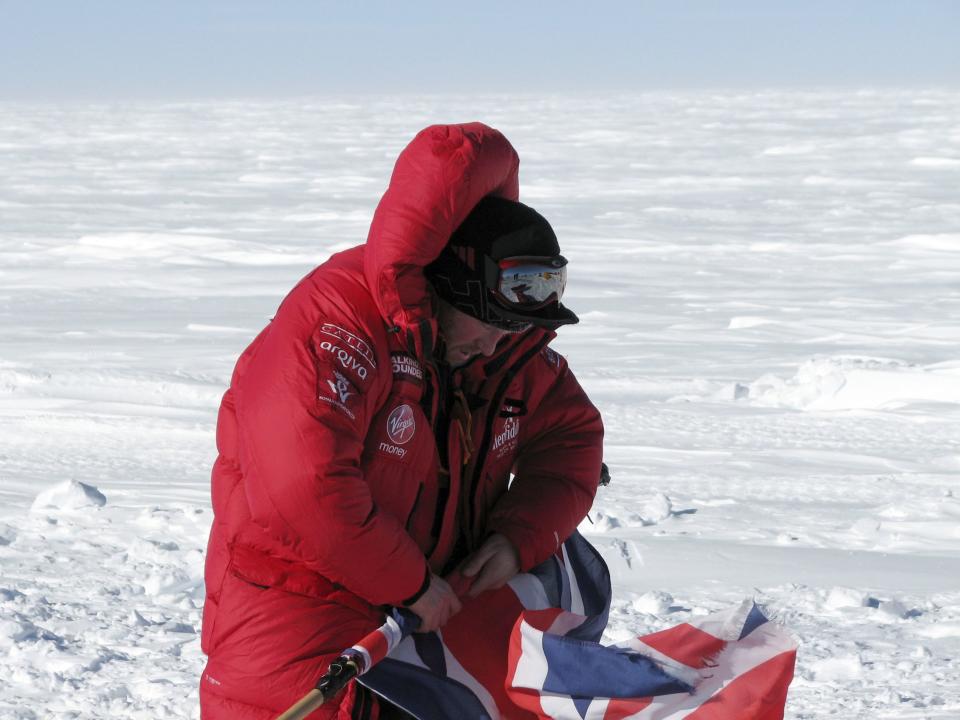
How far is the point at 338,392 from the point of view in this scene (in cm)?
168


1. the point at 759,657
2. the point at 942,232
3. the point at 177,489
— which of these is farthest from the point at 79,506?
the point at 942,232

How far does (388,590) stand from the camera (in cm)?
176

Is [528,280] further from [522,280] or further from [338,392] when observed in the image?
[338,392]

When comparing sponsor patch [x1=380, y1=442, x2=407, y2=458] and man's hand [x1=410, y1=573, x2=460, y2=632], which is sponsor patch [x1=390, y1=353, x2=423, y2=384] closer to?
sponsor patch [x1=380, y1=442, x2=407, y2=458]

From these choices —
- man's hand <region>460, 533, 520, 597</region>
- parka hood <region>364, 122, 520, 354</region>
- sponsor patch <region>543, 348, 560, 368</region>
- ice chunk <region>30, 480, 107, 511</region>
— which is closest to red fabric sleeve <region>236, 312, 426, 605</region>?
parka hood <region>364, 122, 520, 354</region>

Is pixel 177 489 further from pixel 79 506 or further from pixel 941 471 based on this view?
pixel 941 471

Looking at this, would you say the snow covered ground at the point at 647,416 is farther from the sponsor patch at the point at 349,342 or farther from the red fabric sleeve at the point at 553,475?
the sponsor patch at the point at 349,342

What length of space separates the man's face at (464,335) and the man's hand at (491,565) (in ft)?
1.07

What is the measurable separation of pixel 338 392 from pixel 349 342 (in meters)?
0.08

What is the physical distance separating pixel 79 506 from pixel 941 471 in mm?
3218

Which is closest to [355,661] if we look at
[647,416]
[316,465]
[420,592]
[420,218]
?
[420,592]

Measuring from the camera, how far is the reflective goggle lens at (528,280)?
1.78m

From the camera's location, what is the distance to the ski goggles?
178 centimetres

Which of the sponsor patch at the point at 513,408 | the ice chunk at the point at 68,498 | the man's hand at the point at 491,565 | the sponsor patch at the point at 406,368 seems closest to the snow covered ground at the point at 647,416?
the ice chunk at the point at 68,498
